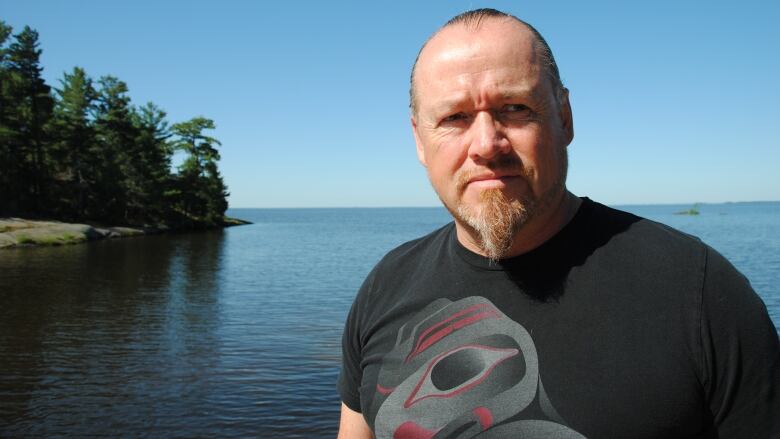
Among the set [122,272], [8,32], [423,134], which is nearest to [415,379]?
[423,134]

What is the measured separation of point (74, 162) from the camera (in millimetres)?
57156

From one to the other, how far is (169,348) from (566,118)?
1648 cm

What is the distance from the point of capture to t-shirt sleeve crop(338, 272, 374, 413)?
8.13 feet

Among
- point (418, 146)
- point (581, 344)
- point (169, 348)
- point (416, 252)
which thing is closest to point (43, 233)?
point (169, 348)

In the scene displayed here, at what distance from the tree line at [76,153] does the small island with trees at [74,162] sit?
93 millimetres

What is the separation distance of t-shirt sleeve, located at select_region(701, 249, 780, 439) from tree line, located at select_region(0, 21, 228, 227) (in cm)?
5307

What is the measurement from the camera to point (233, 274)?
33.6 metres

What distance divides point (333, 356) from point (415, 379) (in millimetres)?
13723

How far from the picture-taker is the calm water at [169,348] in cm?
1121

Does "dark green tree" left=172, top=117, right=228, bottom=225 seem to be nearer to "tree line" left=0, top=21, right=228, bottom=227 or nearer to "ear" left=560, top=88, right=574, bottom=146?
"tree line" left=0, top=21, right=228, bottom=227

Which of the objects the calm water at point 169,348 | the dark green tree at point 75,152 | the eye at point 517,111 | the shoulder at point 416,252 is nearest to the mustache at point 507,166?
the eye at point 517,111

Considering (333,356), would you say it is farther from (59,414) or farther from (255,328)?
(59,414)

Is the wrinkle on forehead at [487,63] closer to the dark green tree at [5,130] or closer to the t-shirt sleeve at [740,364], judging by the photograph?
the t-shirt sleeve at [740,364]

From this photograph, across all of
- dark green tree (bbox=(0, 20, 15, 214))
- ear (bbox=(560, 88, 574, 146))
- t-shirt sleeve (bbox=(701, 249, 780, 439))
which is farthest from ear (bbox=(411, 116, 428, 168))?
dark green tree (bbox=(0, 20, 15, 214))
